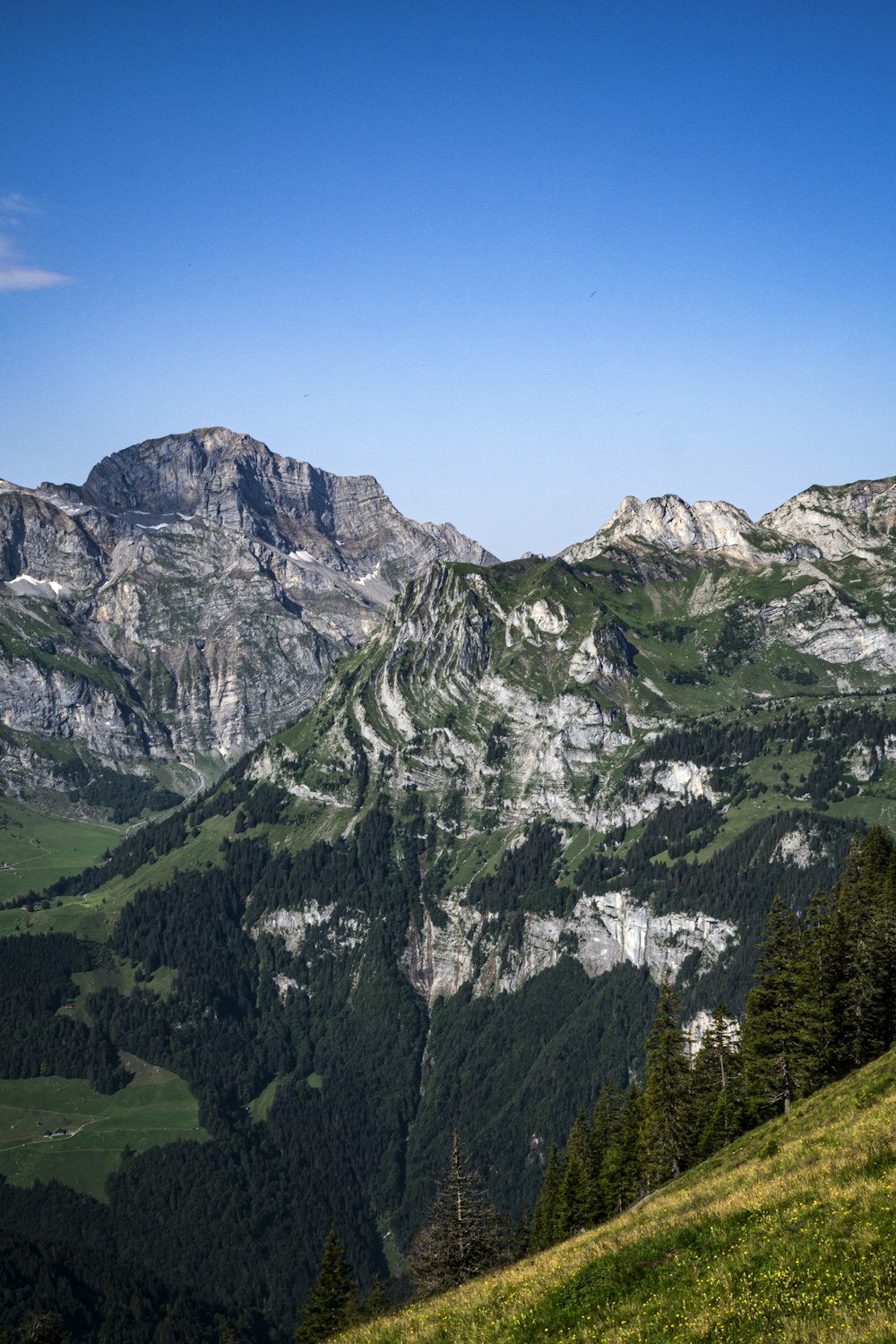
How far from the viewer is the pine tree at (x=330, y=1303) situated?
263ft

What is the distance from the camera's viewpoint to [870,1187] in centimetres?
3531

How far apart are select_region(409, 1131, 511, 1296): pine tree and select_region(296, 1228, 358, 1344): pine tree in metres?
6.79

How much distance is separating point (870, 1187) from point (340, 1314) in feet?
197

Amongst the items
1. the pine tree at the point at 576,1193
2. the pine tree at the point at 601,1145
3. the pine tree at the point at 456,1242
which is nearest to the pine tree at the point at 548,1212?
the pine tree at the point at 576,1193

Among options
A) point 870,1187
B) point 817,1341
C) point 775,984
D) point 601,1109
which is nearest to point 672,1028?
point 775,984

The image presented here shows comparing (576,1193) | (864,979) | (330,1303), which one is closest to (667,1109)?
(576,1193)

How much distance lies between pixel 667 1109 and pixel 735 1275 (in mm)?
57976

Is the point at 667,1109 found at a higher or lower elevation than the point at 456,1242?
higher

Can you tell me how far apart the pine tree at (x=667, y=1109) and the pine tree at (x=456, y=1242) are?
50.3 ft

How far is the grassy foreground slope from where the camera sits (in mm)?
29031

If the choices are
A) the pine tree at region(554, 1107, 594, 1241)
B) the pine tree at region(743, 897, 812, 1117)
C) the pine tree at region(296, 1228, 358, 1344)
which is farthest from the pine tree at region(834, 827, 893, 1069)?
the pine tree at region(296, 1228, 358, 1344)

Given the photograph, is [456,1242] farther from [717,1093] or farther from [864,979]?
[864,979]

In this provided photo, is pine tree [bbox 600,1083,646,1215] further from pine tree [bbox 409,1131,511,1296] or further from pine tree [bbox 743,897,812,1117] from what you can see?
pine tree [bbox 409,1131,511,1296]

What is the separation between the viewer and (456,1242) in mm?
75375
